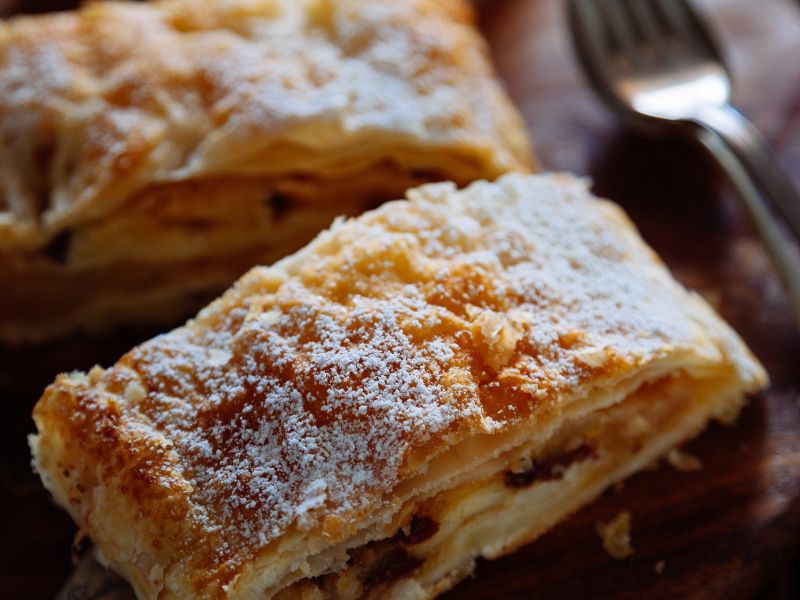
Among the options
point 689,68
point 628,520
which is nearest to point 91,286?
point 628,520

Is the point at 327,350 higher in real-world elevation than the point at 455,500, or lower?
higher

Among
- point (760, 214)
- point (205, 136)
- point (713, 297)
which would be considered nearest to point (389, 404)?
point (205, 136)

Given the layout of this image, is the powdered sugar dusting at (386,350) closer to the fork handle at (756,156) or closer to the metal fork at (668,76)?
the fork handle at (756,156)

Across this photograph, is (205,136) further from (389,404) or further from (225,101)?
(389,404)

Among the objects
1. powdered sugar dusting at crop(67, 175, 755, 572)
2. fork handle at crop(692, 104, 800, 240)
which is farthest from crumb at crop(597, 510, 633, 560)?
fork handle at crop(692, 104, 800, 240)

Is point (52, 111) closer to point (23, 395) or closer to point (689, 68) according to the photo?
point (23, 395)

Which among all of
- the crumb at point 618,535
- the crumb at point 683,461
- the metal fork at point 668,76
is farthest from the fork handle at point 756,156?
the crumb at point 618,535
